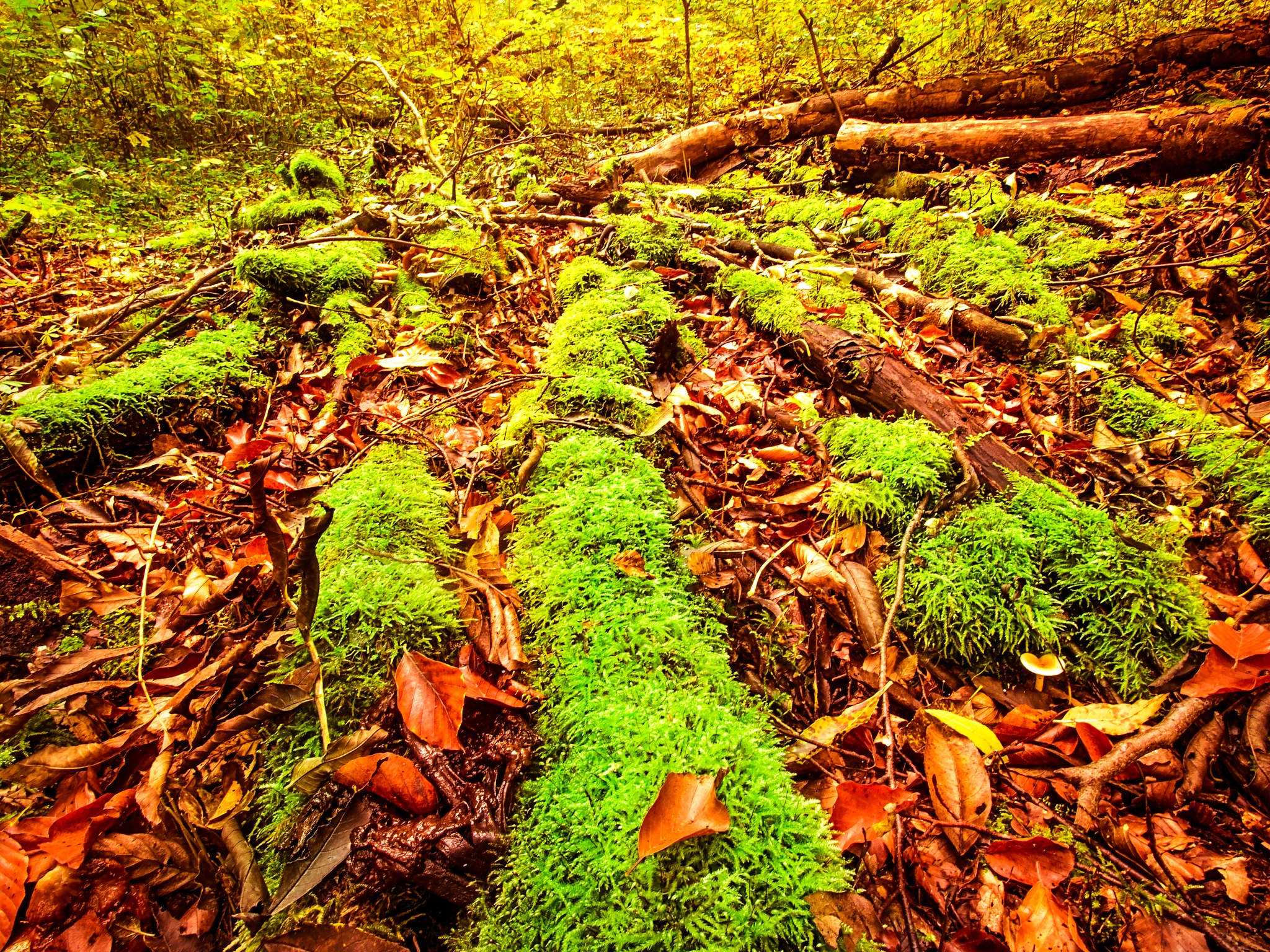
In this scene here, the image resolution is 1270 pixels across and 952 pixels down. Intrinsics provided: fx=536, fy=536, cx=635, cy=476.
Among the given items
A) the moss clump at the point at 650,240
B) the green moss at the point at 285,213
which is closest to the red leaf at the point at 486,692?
the moss clump at the point at 650,240

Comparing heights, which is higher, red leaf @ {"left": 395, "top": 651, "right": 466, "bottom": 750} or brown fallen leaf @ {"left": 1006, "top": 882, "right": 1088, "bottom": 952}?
red leaf @ {"left": 395, "top": 651, "right": 466, "bottom": 750}

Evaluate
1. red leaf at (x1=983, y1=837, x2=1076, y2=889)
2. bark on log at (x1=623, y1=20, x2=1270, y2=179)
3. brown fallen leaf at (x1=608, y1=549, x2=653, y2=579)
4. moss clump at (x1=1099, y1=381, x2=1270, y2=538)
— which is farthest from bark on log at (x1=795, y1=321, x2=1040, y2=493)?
bark on log at (x1=623, y1=20, x2=1270, y2=179)

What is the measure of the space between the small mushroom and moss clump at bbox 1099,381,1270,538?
1.03m

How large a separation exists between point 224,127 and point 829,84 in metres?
8.25

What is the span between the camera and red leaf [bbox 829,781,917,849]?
3.97 feet

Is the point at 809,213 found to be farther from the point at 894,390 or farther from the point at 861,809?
the point at 861,809

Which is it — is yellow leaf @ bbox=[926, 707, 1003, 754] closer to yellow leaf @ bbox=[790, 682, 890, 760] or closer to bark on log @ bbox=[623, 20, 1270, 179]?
yellow leaf @ bbox=[790, 682, 890, 760]

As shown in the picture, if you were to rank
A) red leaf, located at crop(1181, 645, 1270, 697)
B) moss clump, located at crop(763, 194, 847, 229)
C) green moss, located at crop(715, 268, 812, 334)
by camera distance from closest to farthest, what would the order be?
red leaf, located at crop(1181, 645, 1270, 697) → green moss, located at crop(715, 268, 812, 334) → moss clump, located at crop(763, 194, 847, 229)


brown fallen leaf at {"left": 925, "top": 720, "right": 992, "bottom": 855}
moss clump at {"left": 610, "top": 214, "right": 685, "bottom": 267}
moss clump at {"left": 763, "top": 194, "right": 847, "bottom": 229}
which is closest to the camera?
brown fallen leaf at {"left": 925, "top": 720, "right": 992, "bottom": 855}

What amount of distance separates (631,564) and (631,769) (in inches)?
22.2

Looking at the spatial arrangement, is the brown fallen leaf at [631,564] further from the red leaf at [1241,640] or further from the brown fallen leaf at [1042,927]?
the red leaf at [1241,640]

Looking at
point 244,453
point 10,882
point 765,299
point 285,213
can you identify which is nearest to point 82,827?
point 10,882

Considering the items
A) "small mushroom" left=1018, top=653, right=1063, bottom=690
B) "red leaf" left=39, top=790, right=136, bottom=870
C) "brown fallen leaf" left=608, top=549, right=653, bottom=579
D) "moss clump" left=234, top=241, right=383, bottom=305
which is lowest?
"small mushroom" left=1018, top=653, right=1063, bottom=690

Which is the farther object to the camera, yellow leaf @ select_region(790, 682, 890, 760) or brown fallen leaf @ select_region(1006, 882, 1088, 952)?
yellow leaf @ select_region(790, 682, 890, 760)
